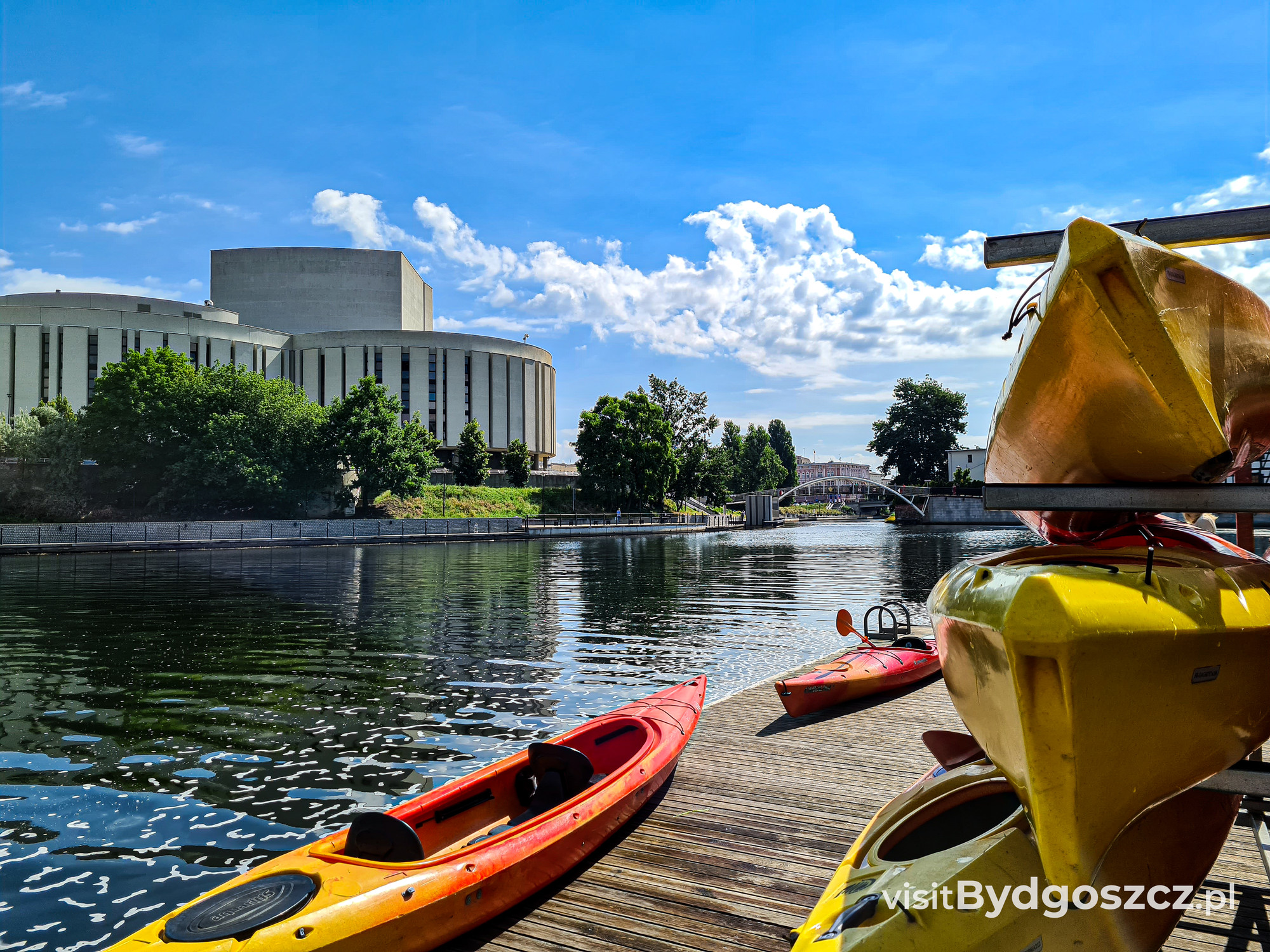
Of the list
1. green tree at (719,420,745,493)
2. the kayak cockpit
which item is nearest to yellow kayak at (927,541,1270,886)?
the kayak cockpit

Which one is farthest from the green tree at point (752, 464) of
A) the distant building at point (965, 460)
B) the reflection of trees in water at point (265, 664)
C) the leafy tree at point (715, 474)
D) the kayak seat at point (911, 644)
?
the kayak seat at point (911, 644)

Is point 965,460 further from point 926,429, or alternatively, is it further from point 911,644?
point 911,644

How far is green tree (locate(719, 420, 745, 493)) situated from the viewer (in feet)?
402

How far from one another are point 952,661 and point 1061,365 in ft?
4.60

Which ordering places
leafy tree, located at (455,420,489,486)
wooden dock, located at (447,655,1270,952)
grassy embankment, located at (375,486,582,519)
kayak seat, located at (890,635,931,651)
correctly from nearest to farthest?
wooden dock, located at (447,655,1270,952), kayak seat, located at (890,635,931,651), grassy embankment, located at (375,486,582,519), leafy tree, located at (455,420,489,486)

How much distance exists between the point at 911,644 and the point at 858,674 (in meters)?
2.32

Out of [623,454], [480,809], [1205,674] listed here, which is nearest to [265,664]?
[480,809]

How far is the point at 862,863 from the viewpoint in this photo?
3908mm

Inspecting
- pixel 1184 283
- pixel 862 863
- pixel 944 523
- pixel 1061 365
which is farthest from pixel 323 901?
pixel 944 523

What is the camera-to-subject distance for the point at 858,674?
33.2 feet

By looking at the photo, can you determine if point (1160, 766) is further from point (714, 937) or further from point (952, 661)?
point (714, 937)

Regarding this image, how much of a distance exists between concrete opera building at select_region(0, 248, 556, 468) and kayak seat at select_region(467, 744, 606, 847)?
79.6m

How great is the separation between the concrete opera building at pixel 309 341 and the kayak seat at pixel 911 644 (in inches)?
3063

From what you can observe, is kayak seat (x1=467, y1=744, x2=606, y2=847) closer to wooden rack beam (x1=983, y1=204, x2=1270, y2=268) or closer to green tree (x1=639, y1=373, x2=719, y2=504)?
wooden rack beam (x1=983, y1=204, x2=1270, y2=268)
